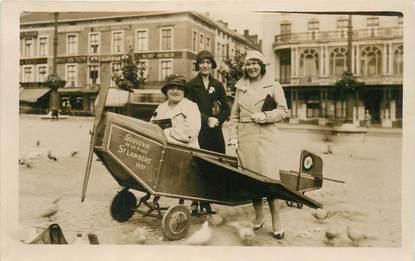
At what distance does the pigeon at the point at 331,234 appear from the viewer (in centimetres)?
212

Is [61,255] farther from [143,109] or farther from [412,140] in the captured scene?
[412,140]

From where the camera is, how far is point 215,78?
217 cm

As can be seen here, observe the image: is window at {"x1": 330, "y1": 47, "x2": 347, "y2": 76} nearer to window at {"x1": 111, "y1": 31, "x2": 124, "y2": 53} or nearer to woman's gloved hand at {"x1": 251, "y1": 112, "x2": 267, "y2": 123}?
woman's gloved hand at {"x1": 251, "y1": 112, "x2": 267, "y2": 123}

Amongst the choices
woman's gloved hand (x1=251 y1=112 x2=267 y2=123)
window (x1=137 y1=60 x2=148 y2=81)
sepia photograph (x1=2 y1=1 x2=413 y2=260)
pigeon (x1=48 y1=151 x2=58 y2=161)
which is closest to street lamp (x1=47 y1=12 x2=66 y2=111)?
sepia photograph (x1=2 y1=1 x2=413 y2=260)

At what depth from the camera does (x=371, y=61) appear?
221 cm

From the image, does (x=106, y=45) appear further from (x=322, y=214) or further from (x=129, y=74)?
(x=322, y=214)

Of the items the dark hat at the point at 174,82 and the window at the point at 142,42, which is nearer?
the dark hat at the point at 174,82

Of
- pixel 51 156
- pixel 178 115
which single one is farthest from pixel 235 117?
pixel 51 156

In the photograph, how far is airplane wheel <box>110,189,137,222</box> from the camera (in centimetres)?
210

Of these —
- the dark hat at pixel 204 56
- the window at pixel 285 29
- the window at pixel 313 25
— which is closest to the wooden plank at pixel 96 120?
the dark hat at pixel 204 56

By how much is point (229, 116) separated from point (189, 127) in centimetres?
25

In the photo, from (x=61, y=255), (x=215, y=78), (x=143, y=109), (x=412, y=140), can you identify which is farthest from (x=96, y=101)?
(x=412, y=140)

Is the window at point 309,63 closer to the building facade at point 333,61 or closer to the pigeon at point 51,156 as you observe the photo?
the building facade at point 333,61

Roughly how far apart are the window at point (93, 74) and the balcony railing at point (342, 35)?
38.3 inches
